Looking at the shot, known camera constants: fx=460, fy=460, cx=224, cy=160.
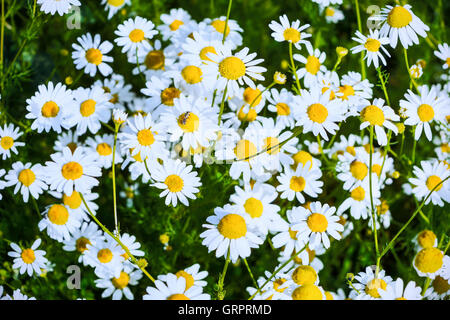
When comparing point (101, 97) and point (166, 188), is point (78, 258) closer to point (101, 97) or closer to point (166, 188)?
point (166, 188)

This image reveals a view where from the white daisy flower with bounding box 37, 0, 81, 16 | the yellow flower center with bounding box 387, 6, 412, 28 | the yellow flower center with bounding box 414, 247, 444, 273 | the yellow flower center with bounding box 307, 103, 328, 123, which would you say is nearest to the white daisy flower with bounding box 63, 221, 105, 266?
the white daisy flower with bounding box 37, 0, 81, 16

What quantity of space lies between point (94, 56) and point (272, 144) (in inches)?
41.0

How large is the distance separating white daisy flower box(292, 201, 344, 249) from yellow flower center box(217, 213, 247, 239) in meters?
0.25

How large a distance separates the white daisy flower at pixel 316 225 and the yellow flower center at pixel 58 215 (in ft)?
3.52

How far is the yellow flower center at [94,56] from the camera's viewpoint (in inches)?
94.3

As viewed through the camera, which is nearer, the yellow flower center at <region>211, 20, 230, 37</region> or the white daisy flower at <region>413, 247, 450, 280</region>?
the white daisy flower at <region>413, 247, 450, 280</region>

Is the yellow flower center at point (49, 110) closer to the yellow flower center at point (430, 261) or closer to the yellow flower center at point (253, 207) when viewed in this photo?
the yellow flower center at point (253, 207)

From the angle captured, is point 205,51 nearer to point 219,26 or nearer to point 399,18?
point 219,26

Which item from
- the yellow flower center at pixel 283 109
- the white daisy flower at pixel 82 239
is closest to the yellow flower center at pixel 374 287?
the yellow flower center at pixel 283 109

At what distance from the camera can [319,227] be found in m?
2.02

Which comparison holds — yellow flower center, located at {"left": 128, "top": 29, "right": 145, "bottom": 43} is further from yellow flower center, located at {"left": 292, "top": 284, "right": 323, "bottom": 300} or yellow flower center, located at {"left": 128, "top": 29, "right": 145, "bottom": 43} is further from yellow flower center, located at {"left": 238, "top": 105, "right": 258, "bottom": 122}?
yellow flower center, located at {"left": 292, "top": 284, "right": 323, "bottom": 300}

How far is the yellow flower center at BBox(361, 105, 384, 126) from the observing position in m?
2.03

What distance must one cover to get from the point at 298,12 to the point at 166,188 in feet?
6.52
